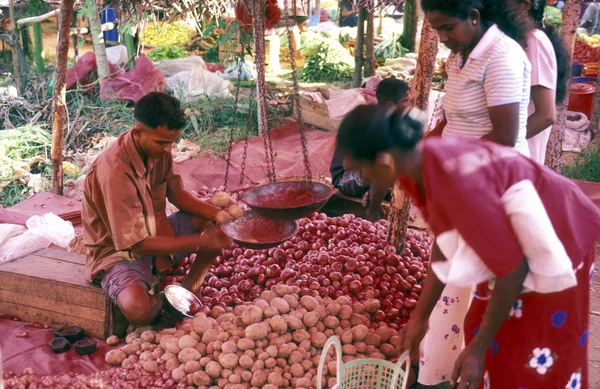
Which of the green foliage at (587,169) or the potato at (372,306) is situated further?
the green foliage at (587,169)

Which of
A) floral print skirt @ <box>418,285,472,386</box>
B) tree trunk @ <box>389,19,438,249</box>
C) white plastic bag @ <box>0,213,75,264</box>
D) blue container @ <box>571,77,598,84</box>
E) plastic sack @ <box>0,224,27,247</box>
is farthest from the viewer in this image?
blue container @ <box>571,77,598,84</box>

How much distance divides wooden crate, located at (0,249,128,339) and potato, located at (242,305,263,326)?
0.63 metres

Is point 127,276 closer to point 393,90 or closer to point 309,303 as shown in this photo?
point 309,303

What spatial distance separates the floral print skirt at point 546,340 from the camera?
4.95 ft

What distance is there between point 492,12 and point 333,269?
148 centimetres

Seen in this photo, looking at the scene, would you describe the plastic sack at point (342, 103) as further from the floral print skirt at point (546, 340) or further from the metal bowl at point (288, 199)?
the floral print skirt at point (546, 340)

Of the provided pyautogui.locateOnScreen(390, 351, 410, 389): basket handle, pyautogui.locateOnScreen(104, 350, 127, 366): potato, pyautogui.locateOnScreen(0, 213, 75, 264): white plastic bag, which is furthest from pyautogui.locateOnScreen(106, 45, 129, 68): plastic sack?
pyautogui.locateOnScreen(390, 351, 410, 389): basket handle

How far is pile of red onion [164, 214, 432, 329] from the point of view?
2.84m

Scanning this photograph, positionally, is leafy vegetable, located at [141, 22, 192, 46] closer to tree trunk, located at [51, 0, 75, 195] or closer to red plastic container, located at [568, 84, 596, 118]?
tree trunk, located at [51, 0, 75, 195]

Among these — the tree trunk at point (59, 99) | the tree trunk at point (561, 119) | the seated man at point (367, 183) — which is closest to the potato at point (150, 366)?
the seated man at point (367, 183)

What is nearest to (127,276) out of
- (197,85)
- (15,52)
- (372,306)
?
(372,306)

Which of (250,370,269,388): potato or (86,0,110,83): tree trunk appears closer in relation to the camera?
(250,370,269,388): potato

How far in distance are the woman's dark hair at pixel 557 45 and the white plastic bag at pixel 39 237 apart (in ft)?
9.22

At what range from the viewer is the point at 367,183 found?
13.2ft
